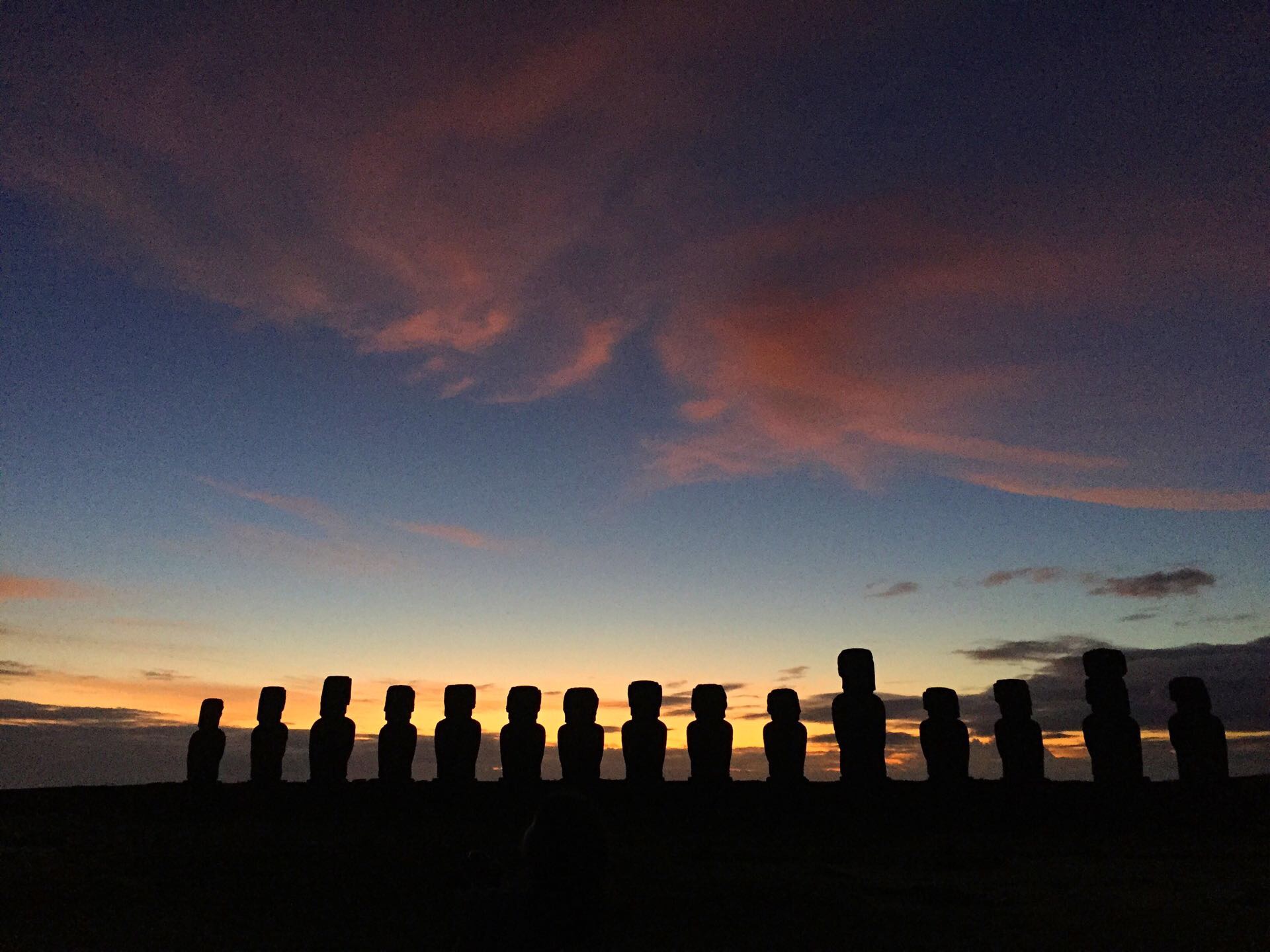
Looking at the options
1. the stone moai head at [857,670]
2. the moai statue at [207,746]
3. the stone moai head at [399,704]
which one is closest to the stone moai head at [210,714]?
the moai statue at [207,746]

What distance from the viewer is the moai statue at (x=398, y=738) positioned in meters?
22.2

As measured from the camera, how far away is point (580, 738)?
21.5 meters

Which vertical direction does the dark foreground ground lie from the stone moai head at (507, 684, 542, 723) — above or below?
below

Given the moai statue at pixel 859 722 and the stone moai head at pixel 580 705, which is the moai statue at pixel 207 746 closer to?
the stone moai head at pixel 580 705

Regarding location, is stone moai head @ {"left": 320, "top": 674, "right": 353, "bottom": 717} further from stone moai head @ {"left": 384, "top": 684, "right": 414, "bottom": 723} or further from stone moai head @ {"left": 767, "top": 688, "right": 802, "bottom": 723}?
stone moai head @ {"left": 767, "top": 688, "right": 802, "bottom": 723}

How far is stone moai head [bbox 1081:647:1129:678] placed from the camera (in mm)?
20406

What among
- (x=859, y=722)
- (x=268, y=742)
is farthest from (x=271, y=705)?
(x=859, y=722)

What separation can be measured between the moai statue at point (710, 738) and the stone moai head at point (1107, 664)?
7898mm

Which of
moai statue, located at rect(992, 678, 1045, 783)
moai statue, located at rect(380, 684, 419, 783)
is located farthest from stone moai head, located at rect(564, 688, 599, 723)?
moai statue, located at rect(992, 678, 1045, 783)

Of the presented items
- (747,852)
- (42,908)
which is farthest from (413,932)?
(747,852)

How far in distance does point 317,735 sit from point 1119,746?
1784cm

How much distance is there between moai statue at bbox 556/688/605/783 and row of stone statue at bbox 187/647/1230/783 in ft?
0.07

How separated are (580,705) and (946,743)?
7.99 meters

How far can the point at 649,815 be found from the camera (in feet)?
58.1
